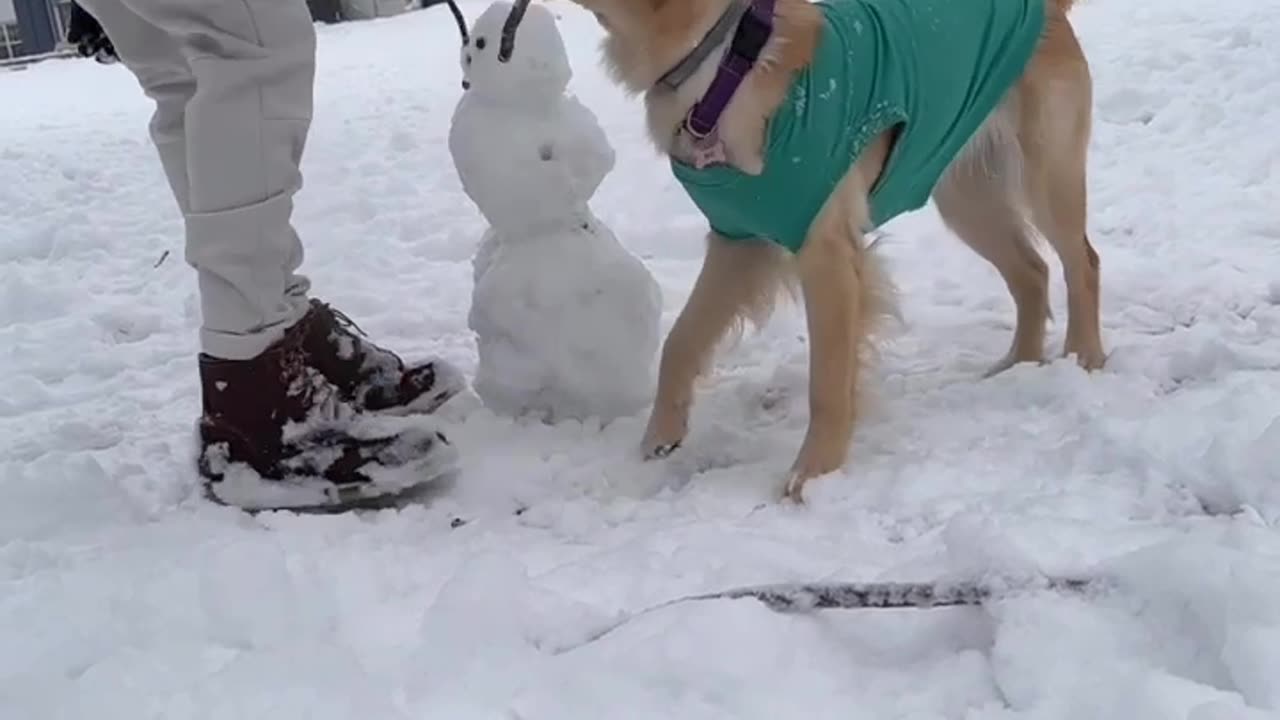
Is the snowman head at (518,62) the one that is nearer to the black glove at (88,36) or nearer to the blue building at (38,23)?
the black glove at (88,36)

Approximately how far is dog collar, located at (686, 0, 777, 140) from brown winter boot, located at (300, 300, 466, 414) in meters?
0.76

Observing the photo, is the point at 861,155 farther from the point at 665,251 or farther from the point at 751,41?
the point at 665,251

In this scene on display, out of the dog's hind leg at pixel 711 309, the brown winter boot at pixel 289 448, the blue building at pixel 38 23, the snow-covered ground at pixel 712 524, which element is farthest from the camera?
the blue building at pixel 38 23

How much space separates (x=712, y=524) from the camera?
5.61 feet

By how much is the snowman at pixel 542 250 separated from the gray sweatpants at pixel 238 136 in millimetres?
367

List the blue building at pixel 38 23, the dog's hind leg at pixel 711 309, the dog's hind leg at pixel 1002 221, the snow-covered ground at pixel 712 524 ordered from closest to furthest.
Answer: the snow-covered ground at pixel 712 524, the dog's hind leg at pixel 711 309, the dog's hind leg at pixel 1002 221, the blue building at pixel 38 23

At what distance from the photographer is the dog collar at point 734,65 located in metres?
1.82

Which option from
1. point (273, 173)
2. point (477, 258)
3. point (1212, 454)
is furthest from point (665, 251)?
point (1212, 454)

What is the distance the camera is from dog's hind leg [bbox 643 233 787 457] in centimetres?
212

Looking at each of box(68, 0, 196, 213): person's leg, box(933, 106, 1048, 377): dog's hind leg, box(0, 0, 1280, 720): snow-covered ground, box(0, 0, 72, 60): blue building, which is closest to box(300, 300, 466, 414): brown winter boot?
box(0, 0, 1280, 720): snow-covered ground

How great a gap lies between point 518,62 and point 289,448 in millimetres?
778

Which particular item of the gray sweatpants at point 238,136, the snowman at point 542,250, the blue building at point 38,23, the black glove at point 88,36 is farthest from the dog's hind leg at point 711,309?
the blue building at point 38,23

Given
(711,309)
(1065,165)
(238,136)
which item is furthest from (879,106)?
(238,136)

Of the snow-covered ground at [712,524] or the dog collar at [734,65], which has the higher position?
the dog collar at [734,65]
